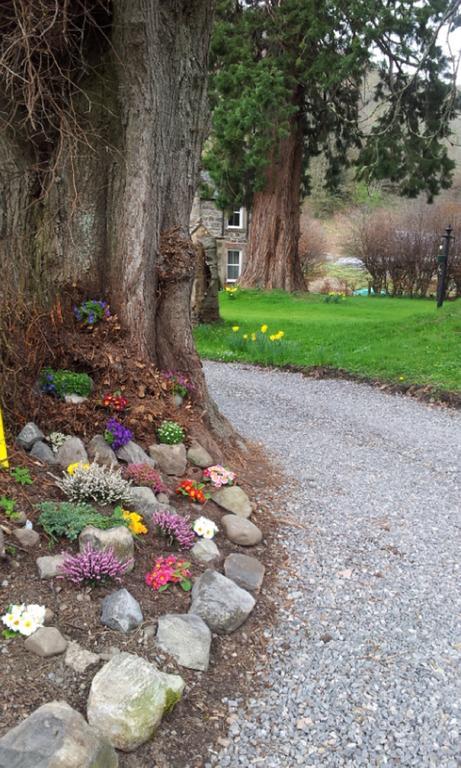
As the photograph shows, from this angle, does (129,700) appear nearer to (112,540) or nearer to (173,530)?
(112,540)

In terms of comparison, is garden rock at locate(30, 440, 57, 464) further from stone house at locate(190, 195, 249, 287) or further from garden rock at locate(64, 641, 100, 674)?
stone house at locate(190, 195, 249, 287)

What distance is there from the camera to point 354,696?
220cm

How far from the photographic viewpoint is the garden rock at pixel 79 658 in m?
2.06

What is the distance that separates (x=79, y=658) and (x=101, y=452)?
4.64ft

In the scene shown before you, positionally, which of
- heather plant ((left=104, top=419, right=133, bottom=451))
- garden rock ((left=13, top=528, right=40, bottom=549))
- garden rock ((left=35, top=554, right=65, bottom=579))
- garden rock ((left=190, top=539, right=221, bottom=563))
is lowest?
garden rock ((left=190, top=539, right=221, bottom=563))

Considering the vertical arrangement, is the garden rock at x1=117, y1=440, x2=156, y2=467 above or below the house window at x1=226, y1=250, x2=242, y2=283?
below

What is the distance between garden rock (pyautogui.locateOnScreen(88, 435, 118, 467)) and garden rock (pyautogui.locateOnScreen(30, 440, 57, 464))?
Answer: 8.4 inches

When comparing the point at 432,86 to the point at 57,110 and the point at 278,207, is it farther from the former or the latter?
the point at 57,110

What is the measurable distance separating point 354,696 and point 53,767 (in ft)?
3.50

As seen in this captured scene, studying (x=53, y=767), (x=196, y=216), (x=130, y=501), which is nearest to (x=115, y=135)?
(x=130, y=501)

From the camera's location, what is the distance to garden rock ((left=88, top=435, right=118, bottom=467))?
334 cm

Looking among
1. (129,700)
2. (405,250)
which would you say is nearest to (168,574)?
(129,700)

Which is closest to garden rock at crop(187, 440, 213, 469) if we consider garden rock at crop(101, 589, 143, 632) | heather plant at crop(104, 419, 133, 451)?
heather plant at crop(104, 419, 133, 451)

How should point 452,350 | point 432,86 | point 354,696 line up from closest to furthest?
point 354,696 → point 452,350 → point 432,86
